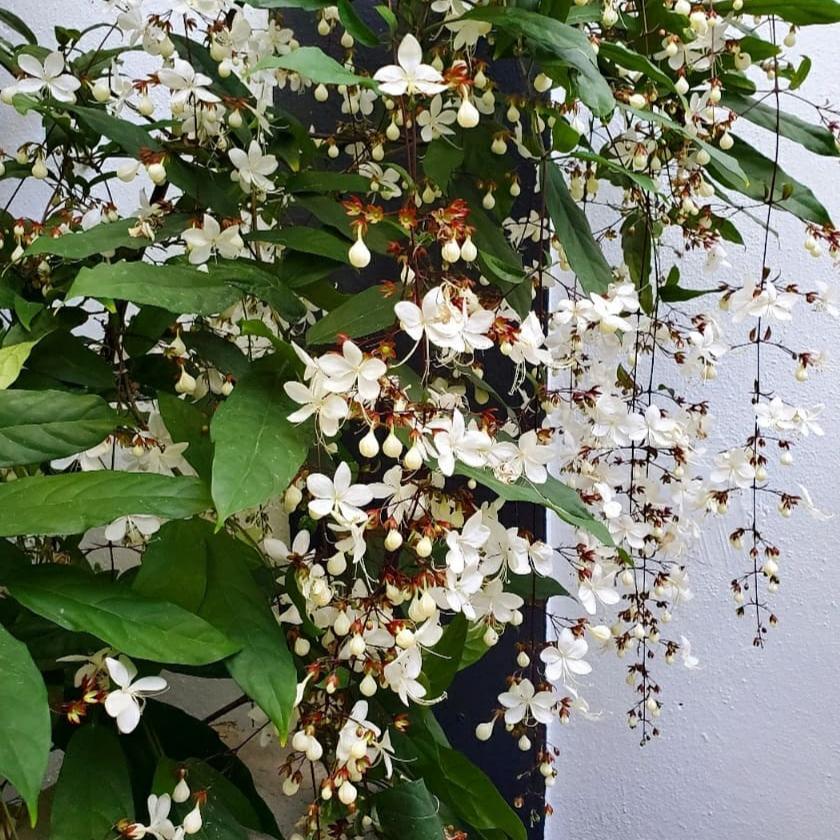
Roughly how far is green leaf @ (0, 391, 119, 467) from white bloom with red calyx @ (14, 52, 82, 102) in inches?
10.9

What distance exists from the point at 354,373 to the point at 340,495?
Result: 8 cm

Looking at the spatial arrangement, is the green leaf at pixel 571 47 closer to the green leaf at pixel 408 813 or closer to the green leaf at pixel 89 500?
the green leaf at pixel 89 500

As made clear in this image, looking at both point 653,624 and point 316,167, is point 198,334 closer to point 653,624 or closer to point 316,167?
point 316,167

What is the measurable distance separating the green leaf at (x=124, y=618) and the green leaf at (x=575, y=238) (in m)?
0.37

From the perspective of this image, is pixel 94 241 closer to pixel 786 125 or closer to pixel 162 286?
pixel 162 286

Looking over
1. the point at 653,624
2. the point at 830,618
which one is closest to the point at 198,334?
the point at 653,624

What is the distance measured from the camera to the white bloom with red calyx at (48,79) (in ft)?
2.16

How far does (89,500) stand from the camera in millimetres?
Result: 499

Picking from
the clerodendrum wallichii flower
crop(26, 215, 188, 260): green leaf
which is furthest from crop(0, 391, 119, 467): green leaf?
crop(26, 215, 188, 260): green leaf

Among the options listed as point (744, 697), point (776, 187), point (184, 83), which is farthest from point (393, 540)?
point (744, 697)

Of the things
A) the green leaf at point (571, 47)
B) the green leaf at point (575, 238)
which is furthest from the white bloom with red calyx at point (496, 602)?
the green leaf at point (571, 47)

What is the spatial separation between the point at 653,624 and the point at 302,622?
0.42m

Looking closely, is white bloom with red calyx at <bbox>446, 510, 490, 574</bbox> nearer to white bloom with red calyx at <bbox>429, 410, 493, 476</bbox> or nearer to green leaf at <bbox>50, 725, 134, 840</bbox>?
white bloom with red calyx at <bbox>429, 410, 493, 476</bbox>

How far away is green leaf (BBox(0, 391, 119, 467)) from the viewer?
54 cm
